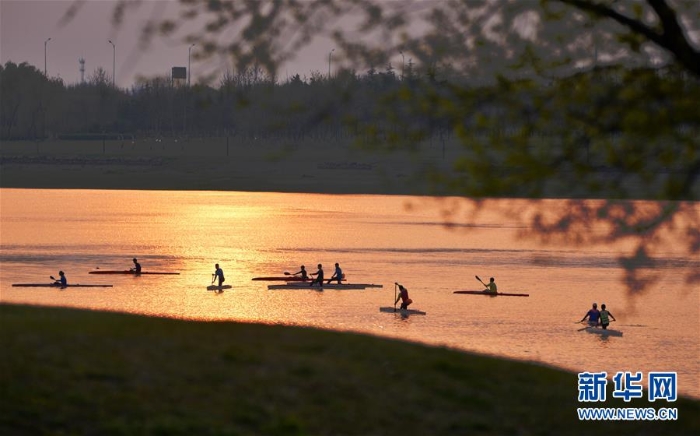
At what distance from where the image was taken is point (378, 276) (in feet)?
192

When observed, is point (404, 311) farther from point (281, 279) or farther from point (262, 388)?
point (262, 388)

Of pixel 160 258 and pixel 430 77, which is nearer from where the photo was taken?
pixel 430 77

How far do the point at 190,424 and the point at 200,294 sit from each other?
40.3 meters

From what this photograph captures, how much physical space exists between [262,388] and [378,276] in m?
46.9

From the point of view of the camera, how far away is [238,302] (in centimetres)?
4775

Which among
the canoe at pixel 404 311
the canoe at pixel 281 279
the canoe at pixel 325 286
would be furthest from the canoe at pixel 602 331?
the canoe at pixel 281 279

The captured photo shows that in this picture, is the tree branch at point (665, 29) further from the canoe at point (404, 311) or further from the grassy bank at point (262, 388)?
the canoe at point (404, 311)

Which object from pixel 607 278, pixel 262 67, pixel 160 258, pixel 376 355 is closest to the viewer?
pixel 262 67

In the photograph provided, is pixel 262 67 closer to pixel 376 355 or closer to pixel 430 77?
pixel 430 77

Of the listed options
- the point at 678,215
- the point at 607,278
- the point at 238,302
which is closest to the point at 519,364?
the point at 678,215

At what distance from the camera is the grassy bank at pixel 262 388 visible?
417 inches

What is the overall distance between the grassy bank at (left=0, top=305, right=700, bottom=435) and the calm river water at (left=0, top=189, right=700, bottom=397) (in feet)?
5.53

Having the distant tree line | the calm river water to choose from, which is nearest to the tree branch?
the distant tree line

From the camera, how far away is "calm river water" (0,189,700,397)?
36.1 meters
